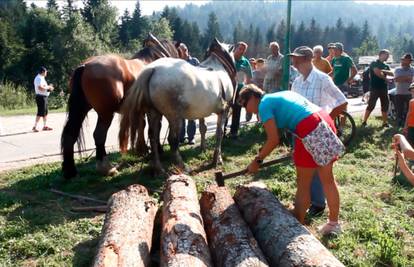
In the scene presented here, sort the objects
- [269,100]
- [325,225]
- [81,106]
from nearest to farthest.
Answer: [269,100] < [325,225] < [81,106]

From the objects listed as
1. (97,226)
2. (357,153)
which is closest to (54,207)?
(97,226)

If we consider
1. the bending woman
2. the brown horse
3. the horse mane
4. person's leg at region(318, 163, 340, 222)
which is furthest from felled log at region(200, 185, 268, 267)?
the horse mane

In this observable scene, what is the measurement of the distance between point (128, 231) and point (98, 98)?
2.86 meters

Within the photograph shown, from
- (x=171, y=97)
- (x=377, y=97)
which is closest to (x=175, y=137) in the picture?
(x=171, y=97)

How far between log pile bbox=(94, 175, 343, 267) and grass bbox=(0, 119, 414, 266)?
1.94 ft

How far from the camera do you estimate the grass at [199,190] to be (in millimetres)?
4172

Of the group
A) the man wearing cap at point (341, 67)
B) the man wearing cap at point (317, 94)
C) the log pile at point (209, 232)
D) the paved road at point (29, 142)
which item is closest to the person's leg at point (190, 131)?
the paved road at point (29, 142)

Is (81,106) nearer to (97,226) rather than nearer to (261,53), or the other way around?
(97,226)

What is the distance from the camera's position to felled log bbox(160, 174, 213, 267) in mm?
3330

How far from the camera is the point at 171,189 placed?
4.73 metres

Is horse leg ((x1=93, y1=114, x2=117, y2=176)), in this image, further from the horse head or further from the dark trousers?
the dark trousers

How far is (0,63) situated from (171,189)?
123 ft

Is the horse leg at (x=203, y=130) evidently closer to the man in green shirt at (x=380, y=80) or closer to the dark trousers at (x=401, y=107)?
the man in green shirt at (x=380, y=80)

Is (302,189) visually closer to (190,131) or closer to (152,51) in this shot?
(152,51)
